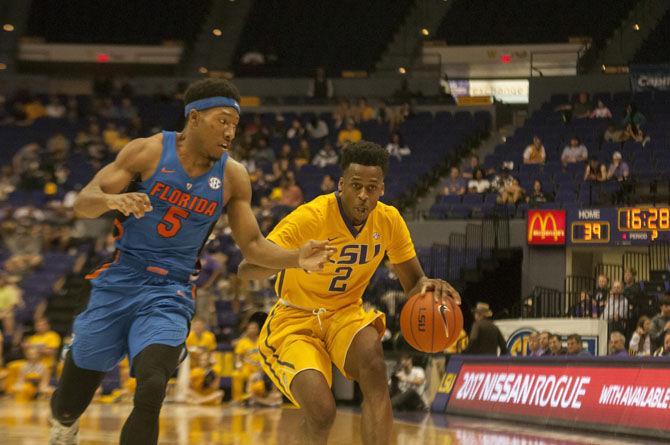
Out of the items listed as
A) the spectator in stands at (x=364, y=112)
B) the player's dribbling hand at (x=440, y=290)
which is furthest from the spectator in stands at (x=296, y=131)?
the player's dribbling hand at (x=440, y=290)

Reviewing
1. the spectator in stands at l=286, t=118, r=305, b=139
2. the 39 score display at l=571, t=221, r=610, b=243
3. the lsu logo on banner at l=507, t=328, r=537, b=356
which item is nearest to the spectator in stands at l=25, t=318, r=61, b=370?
the lsu logo on banner at l=507, t=328, r=537, b=356

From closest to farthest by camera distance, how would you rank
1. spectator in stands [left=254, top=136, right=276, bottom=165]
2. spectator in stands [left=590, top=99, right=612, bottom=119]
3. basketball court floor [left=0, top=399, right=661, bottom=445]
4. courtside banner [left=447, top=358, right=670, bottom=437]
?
1. basketball court floor [left=0, top=399, right=661, bottom=445]
2. courtside banner [left=447, top=358, right=670, bottom=437]
3. spectator in stands [left=590, top=99, right=612, bottom=119]
4. spectator in stands [left=254, top=136, right=276, bottom=165]

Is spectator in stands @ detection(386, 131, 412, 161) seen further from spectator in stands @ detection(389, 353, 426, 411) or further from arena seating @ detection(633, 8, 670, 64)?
spectator in stands @ detection(389, 353, 426, 411)

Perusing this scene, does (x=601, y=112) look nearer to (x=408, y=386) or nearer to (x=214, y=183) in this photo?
(x=408, y=386)

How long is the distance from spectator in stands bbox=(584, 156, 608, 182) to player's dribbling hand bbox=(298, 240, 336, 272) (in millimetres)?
15172

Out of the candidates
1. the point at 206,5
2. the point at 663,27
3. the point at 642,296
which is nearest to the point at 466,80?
the point at 663,27

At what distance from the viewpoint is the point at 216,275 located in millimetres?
18859

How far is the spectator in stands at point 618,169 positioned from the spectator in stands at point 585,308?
12.9ft

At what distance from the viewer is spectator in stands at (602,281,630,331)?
49.0 ft

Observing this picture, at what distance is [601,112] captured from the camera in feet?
76.3

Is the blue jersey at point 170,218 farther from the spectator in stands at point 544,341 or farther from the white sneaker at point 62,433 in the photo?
Result: the spectator in stands at point 544,341

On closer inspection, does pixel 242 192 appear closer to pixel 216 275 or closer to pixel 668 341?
pixel 668 341

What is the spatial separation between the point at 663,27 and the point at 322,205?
2262 centimetres

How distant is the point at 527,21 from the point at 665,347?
1849 centimetres
